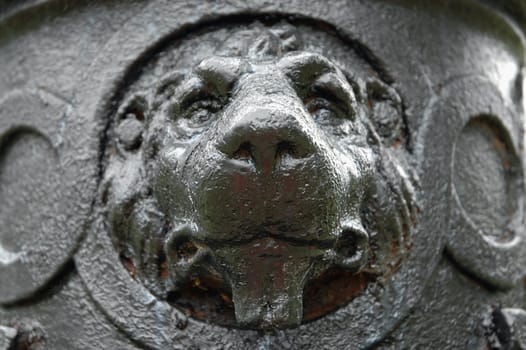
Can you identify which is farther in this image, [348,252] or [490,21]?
[490,21]

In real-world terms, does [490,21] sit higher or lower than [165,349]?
higher

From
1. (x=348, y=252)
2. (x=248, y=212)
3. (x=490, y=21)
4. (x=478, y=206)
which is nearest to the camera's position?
(x=248, y=212)

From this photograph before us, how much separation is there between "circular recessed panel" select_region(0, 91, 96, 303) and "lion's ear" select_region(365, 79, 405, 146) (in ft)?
2.02

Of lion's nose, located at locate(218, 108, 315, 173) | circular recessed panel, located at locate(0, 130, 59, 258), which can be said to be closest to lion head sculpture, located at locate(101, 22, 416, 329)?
lion's nose, located at locate(218, 108, 315, 173)

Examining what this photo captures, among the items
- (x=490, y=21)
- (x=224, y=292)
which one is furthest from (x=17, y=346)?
(x=490, y=21)

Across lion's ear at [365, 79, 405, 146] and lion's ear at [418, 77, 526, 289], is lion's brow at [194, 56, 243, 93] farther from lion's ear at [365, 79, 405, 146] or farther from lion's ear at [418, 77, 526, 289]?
lion's ear at [418, 77, 526, 289]

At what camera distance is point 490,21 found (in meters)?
1.59

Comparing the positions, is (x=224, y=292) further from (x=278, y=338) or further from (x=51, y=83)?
(x=51, y=83)

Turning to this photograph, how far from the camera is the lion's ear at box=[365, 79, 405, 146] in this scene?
1372 mm

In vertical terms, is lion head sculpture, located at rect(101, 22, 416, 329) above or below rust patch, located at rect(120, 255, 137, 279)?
above

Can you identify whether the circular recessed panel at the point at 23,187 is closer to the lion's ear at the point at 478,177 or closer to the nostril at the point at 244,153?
the nostril at the point at 244,153

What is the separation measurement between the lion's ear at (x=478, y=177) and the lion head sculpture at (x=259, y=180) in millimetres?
90

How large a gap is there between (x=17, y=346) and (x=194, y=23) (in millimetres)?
784

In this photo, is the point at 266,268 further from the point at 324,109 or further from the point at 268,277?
the point at 324,109
